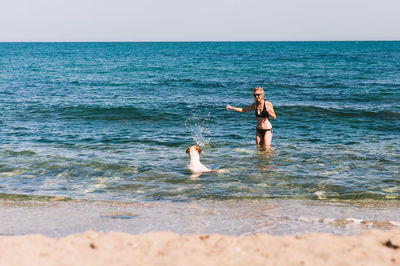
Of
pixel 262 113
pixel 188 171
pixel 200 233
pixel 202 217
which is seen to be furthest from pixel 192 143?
pixel 200 233

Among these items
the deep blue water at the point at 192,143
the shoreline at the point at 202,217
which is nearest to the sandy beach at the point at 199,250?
the shoreline at the point at 202,217

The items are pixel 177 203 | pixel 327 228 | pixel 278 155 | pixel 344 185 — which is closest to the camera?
pixel 327 228

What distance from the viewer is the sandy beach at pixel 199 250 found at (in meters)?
4.42

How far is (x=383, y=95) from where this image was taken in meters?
23.6

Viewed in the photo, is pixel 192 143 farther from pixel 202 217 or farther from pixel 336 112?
pixel 336 112

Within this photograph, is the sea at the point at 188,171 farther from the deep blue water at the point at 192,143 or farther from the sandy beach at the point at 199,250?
the sandy beach at the point at 199,250

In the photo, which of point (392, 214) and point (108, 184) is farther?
point (108, 184)

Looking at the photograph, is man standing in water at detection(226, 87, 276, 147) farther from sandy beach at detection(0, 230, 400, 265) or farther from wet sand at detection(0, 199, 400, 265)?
sandy beach at detection(0, 230, 400, 265)

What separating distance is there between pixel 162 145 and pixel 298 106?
9.80m

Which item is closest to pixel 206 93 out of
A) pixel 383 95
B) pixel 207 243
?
pixel 383 95

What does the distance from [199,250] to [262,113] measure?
6750 millimetres

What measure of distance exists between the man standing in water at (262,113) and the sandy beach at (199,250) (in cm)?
558

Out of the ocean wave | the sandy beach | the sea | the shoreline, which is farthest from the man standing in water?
the ocean wave

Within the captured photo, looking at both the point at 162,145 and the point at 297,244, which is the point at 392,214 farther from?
the point at 162,145
